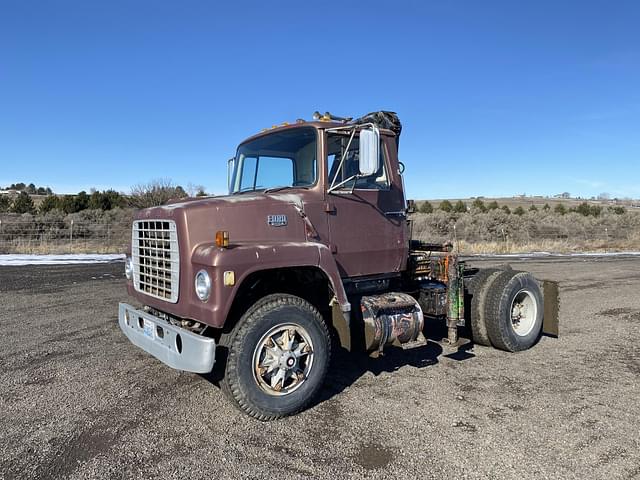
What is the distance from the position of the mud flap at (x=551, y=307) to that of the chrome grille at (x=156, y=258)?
4.90 m

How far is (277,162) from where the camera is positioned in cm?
543

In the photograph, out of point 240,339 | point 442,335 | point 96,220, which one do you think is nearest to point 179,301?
point 240,339

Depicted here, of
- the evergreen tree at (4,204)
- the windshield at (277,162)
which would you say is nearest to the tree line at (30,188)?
the evergreen tree at (4,204)

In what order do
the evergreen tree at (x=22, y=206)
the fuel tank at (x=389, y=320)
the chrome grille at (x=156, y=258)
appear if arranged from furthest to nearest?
1. the evergreen tree at (x=22, y=206)
2. the fuel tank at (x=389, y=320)
3. the chrome grille at (x=156, y=258)

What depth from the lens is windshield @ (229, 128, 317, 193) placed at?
5113mm

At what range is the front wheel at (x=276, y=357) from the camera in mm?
3982

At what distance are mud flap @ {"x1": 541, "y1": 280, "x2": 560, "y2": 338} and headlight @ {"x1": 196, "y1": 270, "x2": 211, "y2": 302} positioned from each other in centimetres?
474

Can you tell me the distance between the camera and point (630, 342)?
6.65 metres

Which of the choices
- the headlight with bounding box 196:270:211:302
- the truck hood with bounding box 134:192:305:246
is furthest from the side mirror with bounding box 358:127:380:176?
the headlight with bounding box 196:270:211:302

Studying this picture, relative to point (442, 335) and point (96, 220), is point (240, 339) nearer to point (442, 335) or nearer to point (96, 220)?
point (442, 335)

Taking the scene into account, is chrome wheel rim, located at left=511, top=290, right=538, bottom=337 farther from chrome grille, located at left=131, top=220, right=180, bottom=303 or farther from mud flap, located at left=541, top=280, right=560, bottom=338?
chrome grille, located at left=131, top=220, right=180, bottom=303

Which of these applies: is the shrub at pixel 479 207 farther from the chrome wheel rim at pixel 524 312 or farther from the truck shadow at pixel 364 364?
the truck shadow at pixel 364 364

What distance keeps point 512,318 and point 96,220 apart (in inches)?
1042

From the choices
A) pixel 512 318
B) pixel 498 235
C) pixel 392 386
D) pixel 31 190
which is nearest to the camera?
pixel 392 386
